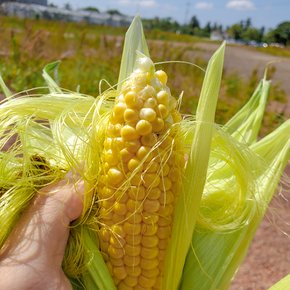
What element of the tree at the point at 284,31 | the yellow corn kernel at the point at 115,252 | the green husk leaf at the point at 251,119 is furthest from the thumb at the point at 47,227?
the tree at the point at 284,31

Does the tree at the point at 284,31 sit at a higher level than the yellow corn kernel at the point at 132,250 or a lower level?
lower

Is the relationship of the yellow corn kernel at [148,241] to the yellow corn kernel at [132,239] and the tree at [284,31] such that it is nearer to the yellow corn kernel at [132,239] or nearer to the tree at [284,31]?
the yellow corn kernel at [132,239]

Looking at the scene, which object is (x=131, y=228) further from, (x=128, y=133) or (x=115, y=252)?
(x=128, y=133)

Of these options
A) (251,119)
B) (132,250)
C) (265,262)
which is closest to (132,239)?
(132,250)

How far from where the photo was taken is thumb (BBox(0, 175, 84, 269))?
964 millimetres

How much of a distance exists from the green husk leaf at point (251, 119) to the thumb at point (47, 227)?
2.03 ft

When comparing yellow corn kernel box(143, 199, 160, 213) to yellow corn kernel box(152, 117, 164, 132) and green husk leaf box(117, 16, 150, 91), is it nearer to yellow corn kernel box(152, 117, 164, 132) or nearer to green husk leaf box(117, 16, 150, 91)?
yellow corn kernel box(152, 117, 164, 132)

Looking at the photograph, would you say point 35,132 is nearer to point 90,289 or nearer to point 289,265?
point 90,289

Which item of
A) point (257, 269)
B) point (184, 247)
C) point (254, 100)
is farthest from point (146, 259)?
point (257, 269)

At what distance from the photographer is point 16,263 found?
94 centimetres

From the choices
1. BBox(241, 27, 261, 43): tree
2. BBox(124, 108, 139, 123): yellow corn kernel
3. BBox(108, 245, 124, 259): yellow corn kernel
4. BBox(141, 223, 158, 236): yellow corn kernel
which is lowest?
BBox(241, 27, 261, 43): tree

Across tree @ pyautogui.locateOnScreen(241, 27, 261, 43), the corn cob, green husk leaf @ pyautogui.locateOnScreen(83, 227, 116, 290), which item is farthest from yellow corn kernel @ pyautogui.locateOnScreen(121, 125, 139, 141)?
tree @ pyautogui.locateOnScreen(241, 27, 261, 43)

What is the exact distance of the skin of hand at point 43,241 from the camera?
94 centimetres

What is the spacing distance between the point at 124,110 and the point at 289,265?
205 centimetres
